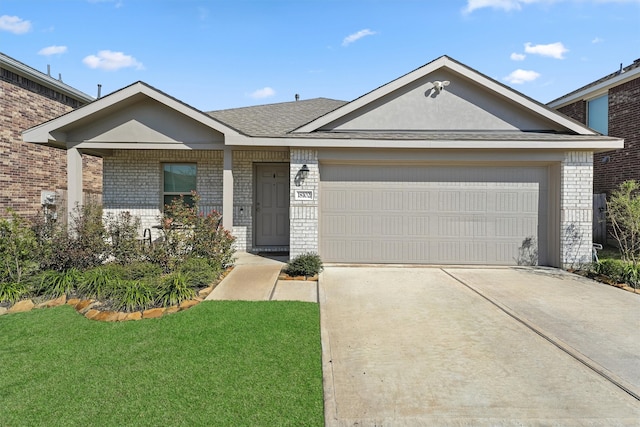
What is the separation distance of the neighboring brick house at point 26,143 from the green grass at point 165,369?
8.29m

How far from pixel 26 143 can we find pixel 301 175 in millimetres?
10052

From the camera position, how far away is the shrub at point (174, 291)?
16.4 ft

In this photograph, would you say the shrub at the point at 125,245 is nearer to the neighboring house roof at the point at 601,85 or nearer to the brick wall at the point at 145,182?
the brick wall at the point at 145,182

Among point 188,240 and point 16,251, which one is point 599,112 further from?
point 16,251

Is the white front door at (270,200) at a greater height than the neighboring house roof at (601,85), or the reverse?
the neighboring house roof at (601,85)

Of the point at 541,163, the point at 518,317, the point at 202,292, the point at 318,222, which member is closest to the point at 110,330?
the point at 202,292

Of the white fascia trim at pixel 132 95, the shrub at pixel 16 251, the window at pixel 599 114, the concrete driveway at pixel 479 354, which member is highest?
the window at pixel 599 114

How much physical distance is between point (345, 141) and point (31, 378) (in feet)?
20.3

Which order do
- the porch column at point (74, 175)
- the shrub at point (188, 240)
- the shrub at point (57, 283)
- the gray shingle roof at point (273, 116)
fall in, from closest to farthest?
1. the shrub at point (57, 283)
2. the shrub at point (188, 240)
3. the porch column at point (74, 175)
4. the gray shingle roof at point (273, 116)

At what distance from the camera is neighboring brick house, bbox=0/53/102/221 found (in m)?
10.3

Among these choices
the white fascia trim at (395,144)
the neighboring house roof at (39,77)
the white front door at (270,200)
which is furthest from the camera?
the neighboring house roof at (39,77)

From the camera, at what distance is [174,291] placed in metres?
5.11

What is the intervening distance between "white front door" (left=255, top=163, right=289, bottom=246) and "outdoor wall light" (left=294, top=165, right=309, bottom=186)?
2.03 m

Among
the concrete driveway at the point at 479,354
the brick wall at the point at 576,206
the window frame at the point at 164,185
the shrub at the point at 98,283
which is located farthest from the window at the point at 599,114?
the shrub at the point at 98,283
